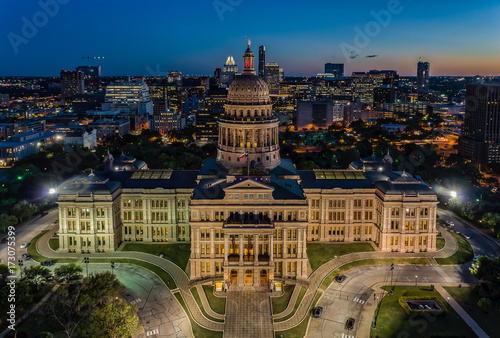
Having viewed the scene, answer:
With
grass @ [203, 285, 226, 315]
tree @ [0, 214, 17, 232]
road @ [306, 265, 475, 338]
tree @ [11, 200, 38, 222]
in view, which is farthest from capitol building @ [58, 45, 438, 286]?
tree @ [11, 200, 38, 222]

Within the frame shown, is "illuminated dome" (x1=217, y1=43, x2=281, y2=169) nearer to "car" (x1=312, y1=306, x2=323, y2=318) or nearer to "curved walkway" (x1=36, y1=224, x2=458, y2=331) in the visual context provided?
"curved walkway" (x1=36, y1=224, x2=458, y2=331)

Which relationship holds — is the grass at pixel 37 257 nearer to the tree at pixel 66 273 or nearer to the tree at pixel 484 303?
the tree at pixel 66 273

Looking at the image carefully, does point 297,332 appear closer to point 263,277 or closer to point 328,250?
point 263,277

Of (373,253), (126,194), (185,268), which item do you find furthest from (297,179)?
(126,194)

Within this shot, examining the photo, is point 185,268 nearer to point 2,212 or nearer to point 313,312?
point 313,312

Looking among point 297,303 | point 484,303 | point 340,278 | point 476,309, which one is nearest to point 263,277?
point 297,303
